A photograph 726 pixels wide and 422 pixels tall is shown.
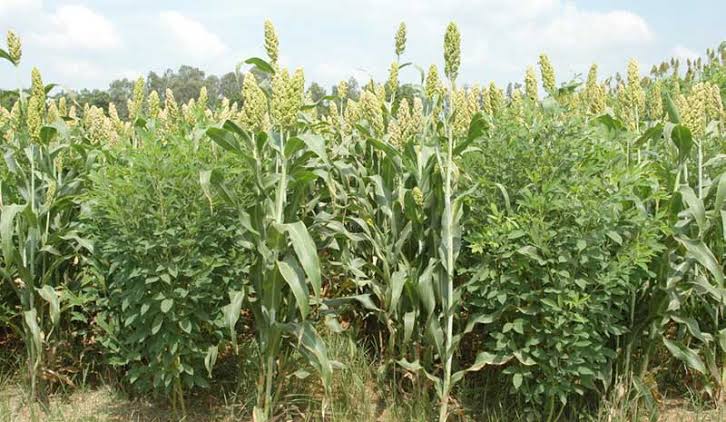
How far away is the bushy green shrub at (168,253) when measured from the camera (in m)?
3.44

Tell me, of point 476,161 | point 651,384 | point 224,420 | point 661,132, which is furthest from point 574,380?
point 224,420

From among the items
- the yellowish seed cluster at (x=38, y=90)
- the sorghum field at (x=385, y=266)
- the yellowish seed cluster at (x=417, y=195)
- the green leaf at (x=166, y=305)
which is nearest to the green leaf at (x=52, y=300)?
the sorghum field at (x=385, y=266)

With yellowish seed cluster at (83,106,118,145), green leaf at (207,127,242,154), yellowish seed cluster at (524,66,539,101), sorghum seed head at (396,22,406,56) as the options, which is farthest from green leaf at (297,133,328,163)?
yellowish seed cluster at (83,106,118,145)

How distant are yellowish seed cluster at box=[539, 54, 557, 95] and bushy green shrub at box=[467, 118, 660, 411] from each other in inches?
19.6

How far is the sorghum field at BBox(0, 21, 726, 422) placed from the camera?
337 centimetres

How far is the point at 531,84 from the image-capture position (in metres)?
4.07

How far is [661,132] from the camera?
161 inches

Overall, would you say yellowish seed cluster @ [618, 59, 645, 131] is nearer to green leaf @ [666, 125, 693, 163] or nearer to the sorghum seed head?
green leaf @ [666, 125, 693, 163]

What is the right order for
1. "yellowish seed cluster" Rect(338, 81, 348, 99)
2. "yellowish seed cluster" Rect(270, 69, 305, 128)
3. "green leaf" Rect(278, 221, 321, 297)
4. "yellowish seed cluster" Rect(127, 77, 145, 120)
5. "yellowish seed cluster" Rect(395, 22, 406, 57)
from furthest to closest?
1. "yellowish seed cluster" Rect(338, 81, 348, 99)
2. "yellowish seed cluster" Rect(127, 77, 145, 120)
3. "yellowish seed cluster" Rect(395, 22, 406, 57)
4. "yellowish seed cluster" Rect(270, 69, 305, 128)
5. "green leaf" Rect(278, 221, 321, 297)

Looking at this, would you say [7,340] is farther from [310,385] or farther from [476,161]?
[476,161]

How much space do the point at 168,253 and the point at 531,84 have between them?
245 centimetres

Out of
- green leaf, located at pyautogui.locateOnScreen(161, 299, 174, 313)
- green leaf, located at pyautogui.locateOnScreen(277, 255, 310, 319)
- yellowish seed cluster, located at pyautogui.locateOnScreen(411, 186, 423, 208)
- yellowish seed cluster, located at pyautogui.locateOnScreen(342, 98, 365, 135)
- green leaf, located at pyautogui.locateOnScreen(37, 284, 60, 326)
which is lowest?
green leaf, located at pyautogui.locateOnScreen(37, 284, 60, 326)

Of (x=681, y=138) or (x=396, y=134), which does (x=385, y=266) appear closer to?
(x=396, y=134)

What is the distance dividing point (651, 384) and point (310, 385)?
2.06 meters
